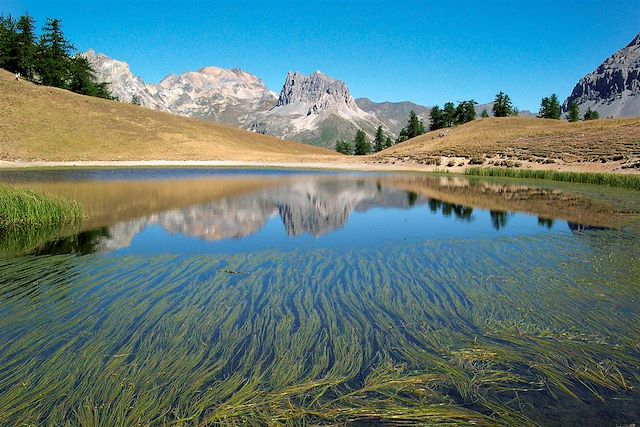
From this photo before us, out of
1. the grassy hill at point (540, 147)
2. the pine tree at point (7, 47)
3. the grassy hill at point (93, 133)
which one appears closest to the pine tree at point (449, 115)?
the grassy hill at point (540, 147)

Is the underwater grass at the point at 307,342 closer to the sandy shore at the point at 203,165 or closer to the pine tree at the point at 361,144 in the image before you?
the sandy shore at the point at 203,165

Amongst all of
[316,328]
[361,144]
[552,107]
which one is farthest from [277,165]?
[552,107]

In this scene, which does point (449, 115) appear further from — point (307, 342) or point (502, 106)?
point (307, 342)

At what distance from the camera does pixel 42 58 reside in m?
97.0

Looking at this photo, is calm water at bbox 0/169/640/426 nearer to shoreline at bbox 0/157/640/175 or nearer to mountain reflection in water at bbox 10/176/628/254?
mountain reflection in water at bbox 10/176/628/254

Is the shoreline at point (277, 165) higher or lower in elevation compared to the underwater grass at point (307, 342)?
higher

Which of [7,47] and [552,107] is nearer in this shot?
[7,47]

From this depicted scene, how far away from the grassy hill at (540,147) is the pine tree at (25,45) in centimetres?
7873

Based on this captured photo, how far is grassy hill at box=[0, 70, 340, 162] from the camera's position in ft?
229

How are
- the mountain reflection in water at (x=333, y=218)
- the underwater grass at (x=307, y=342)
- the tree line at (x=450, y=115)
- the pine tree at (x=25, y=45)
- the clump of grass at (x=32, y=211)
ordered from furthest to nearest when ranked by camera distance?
the tree line at (x=450, y=115), the pine tree at (x=25, y=45), the clump of grass at (x=32, y=211), the mountain reflection in water at (x=333, y=218), the underwater grass at (x=307, y=342)

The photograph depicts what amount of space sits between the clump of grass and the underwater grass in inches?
227

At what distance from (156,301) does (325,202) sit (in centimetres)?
1905

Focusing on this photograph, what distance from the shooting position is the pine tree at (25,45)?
93.5m

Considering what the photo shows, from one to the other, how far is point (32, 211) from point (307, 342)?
14864 millimetres
